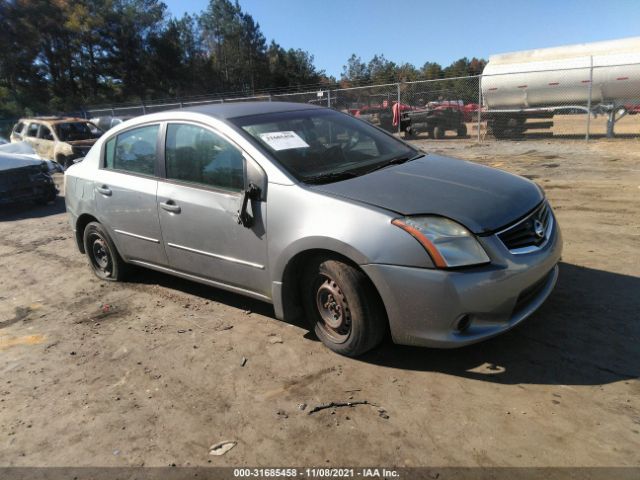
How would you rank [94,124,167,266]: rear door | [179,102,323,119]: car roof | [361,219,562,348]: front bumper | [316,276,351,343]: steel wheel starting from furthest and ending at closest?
[94,124,167,266]: rear door → [179,102,323,119]: car roof → [316,276,351,343]: steel wheel → [361,219,562,348]: front bumper

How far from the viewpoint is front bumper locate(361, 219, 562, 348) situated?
9.28 ft

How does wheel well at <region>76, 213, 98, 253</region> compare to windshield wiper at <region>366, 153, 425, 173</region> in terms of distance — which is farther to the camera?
wheel well at <region>76, 213, 98, 253</region>

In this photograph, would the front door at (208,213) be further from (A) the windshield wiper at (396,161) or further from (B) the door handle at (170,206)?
(A) the windshield wiper at (396,161)

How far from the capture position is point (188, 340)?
3.89 m

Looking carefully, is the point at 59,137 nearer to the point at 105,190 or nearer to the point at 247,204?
the point at 105,190

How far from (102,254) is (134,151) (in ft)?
4.43

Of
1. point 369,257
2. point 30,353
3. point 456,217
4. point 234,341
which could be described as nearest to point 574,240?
point 456,217

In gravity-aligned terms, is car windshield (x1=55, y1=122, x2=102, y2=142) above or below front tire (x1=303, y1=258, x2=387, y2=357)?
above

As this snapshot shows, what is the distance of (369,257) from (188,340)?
1752mm

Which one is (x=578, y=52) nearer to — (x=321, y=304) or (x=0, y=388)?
(x=321, y=304)

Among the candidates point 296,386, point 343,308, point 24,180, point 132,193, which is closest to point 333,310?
point 343,308

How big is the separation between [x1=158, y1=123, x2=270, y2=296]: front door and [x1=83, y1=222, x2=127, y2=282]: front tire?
1.08 m

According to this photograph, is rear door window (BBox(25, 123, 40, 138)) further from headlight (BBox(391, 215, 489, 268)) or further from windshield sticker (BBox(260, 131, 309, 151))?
headlight (BBox(391, 215, 489, 268))

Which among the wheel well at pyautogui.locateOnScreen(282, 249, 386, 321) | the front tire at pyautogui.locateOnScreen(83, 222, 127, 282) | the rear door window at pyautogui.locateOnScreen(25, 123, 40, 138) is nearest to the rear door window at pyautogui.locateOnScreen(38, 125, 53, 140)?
the rear door window at pyautogui.locateOnScreen(25, 123, 40, 138)
